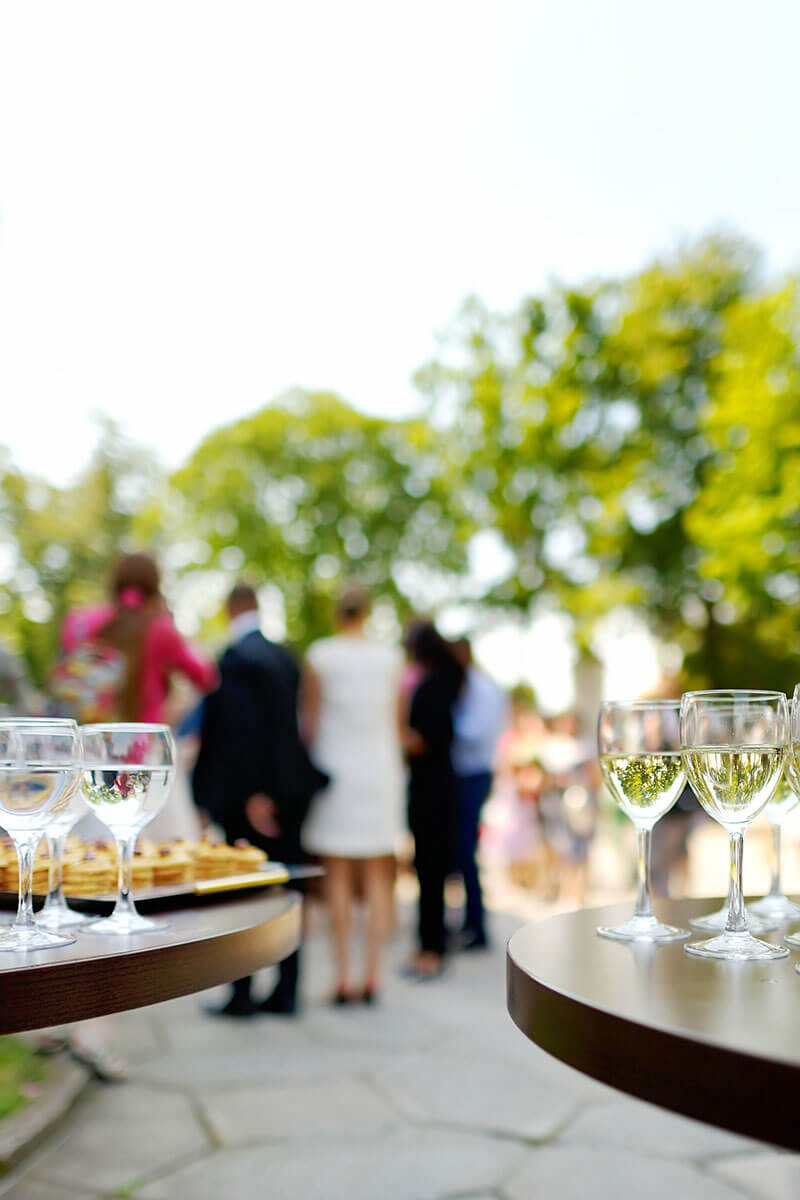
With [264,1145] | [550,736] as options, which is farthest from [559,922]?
[550,736]

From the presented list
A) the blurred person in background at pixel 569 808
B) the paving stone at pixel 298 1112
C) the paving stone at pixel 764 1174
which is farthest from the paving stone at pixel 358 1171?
the blurred person in background at pixel 569 808

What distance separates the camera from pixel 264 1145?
391 centimetres

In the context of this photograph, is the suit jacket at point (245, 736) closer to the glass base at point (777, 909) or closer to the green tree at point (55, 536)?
the green tree at point (55, 536)

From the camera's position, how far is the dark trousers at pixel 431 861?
691cm

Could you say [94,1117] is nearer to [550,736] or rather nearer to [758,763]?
[758,763]

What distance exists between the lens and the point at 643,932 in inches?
63.9

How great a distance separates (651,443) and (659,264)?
3.84 m

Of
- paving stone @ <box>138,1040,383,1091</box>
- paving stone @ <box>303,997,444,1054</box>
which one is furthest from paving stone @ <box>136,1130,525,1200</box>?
paving stone @ <box>303,997,444,1054</box>

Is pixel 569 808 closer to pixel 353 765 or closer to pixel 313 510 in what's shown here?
pixel 353 765

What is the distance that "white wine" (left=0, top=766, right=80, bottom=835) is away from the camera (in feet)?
4.97

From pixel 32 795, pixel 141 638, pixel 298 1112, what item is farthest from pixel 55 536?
pixel 32 795

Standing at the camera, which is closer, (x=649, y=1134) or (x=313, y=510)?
(x=649, y=1134)

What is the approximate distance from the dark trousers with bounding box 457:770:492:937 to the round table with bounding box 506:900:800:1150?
246 inches

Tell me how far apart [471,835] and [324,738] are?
6.58ft
